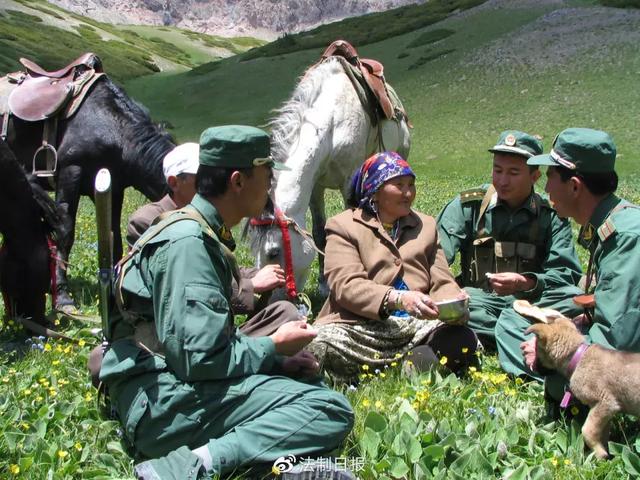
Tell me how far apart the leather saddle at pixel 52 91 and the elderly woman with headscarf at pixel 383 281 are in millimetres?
3881

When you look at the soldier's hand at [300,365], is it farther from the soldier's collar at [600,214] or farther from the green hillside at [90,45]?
the green hillside at [90,45]

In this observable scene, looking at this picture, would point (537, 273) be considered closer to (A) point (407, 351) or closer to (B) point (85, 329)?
(A) point (407, 351)

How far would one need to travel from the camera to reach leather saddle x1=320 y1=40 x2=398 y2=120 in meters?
7.78

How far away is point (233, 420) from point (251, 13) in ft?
490

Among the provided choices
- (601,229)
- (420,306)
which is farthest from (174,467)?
(601,229)

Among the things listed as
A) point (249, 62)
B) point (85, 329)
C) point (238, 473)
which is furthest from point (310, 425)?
point (249, 62)

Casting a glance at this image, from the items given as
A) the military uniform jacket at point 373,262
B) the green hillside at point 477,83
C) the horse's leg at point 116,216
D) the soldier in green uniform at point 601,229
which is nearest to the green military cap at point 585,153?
the soldier in green uniform at point 601,229

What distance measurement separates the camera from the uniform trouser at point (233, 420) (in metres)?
3.18

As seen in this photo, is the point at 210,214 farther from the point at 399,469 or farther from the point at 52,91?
the point at 52,91

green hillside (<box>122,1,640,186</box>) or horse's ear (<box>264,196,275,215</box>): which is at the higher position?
horse's ear (<box>264,196,275,215</box>)

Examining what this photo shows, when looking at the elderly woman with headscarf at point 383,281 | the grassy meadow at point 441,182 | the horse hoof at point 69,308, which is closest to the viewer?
the grassy meadow at point 441,182

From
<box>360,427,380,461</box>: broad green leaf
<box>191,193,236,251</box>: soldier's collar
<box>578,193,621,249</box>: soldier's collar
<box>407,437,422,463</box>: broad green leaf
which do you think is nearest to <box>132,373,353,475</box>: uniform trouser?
<box>360,427,380,461</box>: broad green leaf

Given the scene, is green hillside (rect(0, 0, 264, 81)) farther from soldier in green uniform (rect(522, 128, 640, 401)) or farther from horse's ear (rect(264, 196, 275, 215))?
soldier in green uniform (rect(522, 128, 640, 401))

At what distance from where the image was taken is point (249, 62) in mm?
50938
